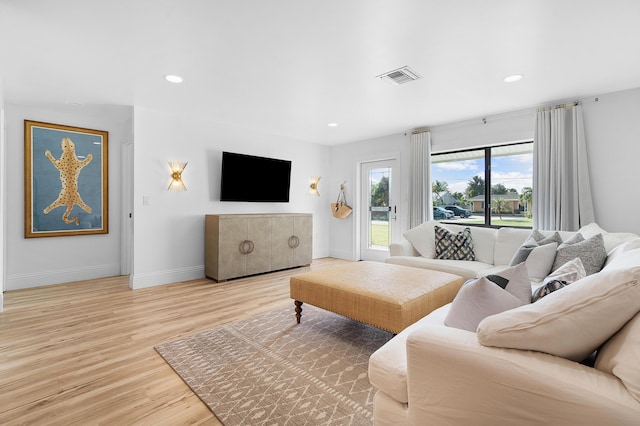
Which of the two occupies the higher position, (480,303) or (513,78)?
(513,78)

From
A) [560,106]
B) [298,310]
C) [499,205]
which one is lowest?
[298,310]

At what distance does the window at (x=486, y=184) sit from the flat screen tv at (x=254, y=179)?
2633 mm

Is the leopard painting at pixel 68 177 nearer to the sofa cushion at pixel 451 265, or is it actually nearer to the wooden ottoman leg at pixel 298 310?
the wooden ottoman leg at pixel 298 310

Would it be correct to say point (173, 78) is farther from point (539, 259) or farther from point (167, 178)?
point (539, 259)

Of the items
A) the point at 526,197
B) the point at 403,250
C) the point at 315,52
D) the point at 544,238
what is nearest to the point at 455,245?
the point at 403,250

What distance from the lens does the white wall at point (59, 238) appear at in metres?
3.84

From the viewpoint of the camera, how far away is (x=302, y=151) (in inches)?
234

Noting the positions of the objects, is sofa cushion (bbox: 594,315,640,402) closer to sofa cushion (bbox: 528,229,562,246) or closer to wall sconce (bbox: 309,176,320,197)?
sofa cushion (bbox: 528,229,562,246)

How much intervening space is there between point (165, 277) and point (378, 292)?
3.25 metres

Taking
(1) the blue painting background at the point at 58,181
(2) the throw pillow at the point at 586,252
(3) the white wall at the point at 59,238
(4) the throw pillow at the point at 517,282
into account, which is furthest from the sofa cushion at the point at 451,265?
(1) the blue painting background at the point at 58,181

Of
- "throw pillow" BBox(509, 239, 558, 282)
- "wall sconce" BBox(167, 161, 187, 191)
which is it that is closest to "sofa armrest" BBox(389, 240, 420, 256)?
"throw pillow" BBox(509, 239, 558, 282)

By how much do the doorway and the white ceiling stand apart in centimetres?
176

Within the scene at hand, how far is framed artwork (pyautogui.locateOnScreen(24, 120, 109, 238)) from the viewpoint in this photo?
3953 mm

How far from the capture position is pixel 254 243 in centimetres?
465
